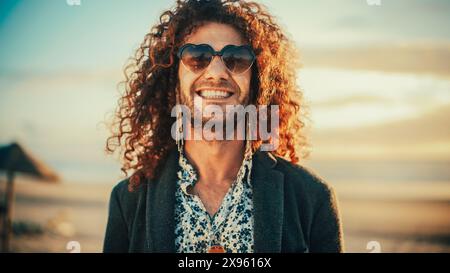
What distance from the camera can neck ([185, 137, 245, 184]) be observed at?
3.55 meters

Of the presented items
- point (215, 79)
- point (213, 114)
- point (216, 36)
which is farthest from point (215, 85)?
point (216, 36)

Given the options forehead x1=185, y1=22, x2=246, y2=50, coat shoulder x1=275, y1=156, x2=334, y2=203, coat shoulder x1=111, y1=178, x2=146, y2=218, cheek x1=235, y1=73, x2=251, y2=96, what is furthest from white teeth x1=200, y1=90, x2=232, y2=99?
coat shoulder x1=111, y1=178, x2=146, y2=218

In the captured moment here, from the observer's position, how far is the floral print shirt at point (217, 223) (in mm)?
3225

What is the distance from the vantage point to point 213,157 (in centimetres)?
358

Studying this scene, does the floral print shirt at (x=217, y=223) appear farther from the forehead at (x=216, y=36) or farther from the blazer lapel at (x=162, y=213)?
the forehead at (x=216, y=36)

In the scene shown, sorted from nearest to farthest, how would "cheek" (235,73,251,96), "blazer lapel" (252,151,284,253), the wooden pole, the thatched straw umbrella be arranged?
"blazer lapel" (252,151,284,253)
"cheek" (235,73,251,96)
the wooden pole
the thatched straw umbrella

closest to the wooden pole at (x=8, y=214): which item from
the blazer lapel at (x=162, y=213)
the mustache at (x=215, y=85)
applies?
the blazer lapel at (x=162, y=213)

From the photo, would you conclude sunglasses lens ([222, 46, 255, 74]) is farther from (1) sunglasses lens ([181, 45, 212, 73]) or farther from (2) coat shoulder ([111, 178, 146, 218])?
(2) coat shoulder ([111, 178, 146, 218])

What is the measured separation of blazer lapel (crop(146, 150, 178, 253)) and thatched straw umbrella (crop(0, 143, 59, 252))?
376 centimetres

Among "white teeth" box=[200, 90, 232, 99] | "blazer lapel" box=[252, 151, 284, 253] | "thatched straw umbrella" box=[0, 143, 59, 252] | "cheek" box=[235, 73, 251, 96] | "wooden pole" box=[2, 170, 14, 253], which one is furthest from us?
"thatched straw umbrella" box=[0, 143, 59, 252]

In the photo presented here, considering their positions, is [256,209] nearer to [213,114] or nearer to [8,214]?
[213,114]

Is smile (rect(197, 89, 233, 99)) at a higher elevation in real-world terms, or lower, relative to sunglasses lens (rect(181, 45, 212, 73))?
lower

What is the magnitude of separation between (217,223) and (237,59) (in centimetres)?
112
